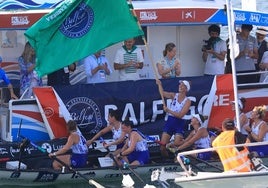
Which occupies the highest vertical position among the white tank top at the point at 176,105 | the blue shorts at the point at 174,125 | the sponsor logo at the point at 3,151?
the white tank top at the point at 176,105

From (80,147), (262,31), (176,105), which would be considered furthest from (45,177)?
(262,31)

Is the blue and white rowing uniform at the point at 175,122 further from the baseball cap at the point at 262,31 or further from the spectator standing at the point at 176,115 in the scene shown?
the baseball cap at the point at 262,31

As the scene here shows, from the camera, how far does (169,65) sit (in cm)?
1681

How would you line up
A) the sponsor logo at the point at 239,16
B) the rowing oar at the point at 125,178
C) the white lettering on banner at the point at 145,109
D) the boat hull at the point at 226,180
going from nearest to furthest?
the boat hull at the point at 226,180, the rowing oar at the point at 125,178, the white lettering on banner at the point at 145,109, the sponsor logo at the point at 239,16

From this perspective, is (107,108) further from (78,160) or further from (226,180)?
(226,180)

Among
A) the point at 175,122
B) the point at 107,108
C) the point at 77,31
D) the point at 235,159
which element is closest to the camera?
the point at 235,159

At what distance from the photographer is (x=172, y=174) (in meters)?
11.3

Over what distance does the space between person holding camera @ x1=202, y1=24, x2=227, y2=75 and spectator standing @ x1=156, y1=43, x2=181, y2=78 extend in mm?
1082

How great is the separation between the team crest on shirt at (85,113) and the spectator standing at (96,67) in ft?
1.97

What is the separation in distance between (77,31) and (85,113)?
2.53m

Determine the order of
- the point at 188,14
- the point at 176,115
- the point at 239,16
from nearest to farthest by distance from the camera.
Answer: the point at 176,115 < the point at 188,14 < the point at 239,16

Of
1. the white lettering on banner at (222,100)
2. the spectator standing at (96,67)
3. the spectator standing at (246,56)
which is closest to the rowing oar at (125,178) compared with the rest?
the spectator standing at (96,67)

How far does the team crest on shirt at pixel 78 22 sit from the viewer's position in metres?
14.0

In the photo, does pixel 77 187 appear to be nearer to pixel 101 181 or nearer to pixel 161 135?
pixel 101 181
